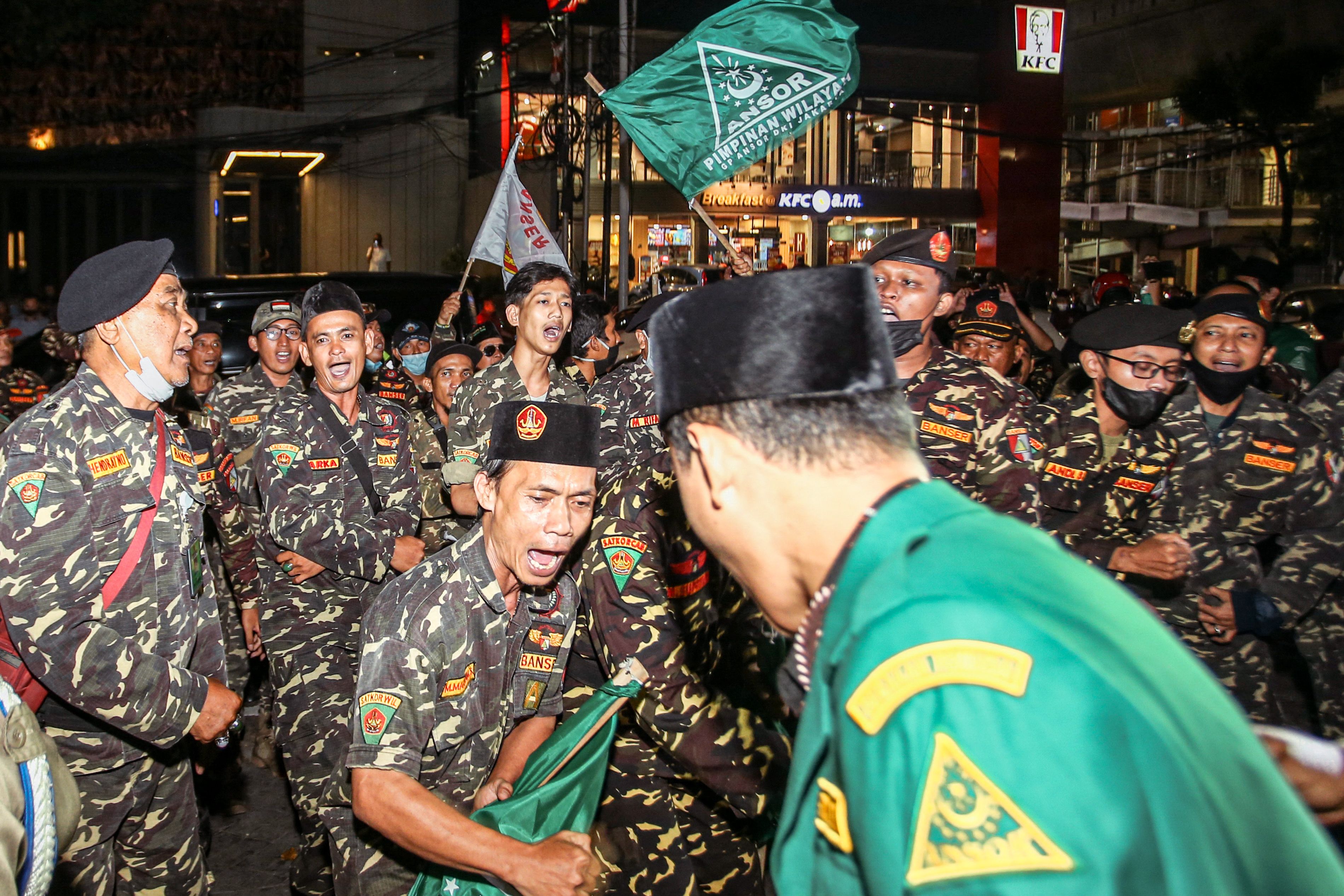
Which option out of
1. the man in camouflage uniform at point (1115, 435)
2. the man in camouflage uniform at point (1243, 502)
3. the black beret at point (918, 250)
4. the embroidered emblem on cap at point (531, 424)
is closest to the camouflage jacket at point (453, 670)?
the embroidered emblem on cap at point (531, 424)

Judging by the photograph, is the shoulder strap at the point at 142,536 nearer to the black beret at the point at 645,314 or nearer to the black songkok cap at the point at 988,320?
the black beret at the point at 645,314

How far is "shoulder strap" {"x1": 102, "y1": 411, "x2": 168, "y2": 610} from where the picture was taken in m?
3.35

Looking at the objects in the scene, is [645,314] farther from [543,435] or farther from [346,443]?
[543,435]

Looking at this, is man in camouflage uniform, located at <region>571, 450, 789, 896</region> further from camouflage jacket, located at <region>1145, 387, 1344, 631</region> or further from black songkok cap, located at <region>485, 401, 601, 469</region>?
camouflage jacket, located at <region>1145, 387, 1344, 631</region>

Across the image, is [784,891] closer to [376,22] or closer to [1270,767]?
[1270,767]

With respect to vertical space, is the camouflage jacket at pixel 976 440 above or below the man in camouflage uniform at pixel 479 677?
above

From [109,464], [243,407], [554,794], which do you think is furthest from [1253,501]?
[243,407]

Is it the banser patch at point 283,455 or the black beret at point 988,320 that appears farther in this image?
the black beret at point 988,320

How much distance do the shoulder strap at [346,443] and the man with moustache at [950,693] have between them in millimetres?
3894

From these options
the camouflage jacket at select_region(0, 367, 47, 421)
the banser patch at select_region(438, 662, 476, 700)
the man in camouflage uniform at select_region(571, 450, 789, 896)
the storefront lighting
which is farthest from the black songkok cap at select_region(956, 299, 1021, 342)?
the storefront lighting

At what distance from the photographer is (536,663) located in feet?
11.0

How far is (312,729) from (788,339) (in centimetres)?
380

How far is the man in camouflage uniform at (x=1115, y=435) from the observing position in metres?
4.93

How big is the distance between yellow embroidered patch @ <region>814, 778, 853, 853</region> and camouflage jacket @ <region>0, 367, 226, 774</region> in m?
2.66
